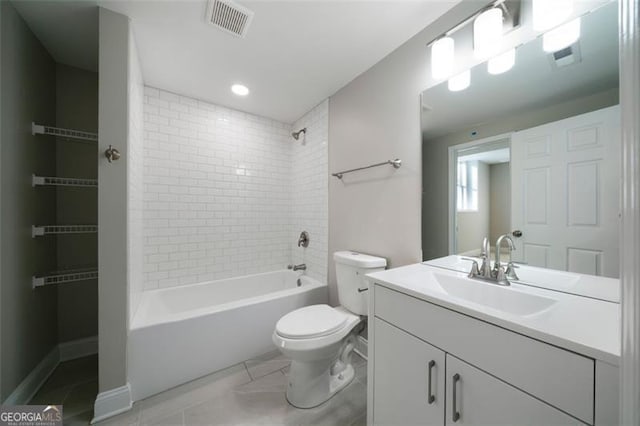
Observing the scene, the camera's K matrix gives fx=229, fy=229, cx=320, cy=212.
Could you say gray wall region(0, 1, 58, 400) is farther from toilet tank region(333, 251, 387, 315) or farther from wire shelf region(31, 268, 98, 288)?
toilet tank region(333, 251, 387, 315)

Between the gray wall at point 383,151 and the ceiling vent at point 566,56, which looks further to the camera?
the gray wall at point 383,151

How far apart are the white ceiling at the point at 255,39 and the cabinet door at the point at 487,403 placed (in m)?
1.82

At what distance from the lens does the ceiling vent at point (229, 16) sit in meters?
1.31

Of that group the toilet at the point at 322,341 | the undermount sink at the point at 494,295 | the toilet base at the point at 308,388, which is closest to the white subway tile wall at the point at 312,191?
the toilet at the point at 322,341

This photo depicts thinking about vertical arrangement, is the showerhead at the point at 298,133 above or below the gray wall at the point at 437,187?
above

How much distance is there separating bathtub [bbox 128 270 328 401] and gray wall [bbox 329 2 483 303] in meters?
0.65

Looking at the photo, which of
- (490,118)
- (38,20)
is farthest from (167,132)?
(490,118)

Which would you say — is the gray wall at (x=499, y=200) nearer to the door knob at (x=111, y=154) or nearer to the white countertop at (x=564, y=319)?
the white countertop at (x=564, y=319)

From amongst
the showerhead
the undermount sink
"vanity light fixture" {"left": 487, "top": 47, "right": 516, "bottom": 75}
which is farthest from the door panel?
the showerhead

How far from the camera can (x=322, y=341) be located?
1356 millimetres

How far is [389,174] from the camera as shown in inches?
67.3

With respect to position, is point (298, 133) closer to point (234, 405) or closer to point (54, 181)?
point (54, 181)

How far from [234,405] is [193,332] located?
0.55m

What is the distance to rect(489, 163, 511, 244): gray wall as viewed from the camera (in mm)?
1137
